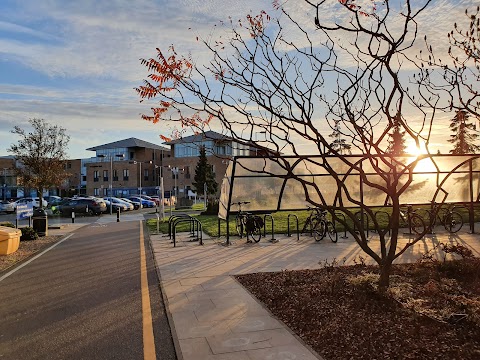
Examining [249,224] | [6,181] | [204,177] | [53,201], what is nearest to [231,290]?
[249,224]

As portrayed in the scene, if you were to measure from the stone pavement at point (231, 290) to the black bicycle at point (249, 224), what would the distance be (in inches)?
13.2

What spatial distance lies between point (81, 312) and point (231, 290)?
2.36 m

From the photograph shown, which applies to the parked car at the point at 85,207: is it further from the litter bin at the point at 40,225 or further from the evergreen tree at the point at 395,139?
the evergreen tree at the point at 395,139

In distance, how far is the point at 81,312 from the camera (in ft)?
20.0

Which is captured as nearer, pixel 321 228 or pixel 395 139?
pixel 395 139

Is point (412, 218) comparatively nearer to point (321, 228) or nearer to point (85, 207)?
point (321, 228)

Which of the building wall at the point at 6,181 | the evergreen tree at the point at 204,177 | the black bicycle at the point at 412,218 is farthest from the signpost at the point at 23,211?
the building wall at the point at 6,181

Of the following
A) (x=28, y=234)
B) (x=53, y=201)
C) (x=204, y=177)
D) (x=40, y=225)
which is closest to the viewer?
(x=28, y=234)

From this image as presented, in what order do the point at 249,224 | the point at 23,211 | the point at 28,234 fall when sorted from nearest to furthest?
the point at 249,224
the point at 28,234
the point at 23,211

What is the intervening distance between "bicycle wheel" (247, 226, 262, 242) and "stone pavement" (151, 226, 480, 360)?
285 millimetres

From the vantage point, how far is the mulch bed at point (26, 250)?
10.7 meters

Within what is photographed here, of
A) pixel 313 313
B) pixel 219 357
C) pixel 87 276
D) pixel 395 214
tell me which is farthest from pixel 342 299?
pixel 87 276

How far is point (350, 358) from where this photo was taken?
4.02 meters

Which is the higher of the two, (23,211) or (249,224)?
(23,211)
